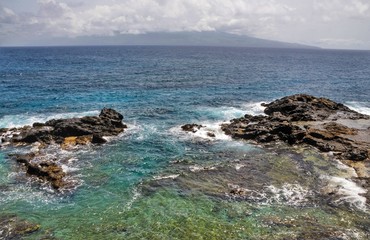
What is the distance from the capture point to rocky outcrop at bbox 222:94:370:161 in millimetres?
48234

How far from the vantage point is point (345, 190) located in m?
36.3

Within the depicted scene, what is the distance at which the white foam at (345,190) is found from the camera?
33.9 metres

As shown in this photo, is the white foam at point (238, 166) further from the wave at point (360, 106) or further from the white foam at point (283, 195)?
the wave at point (360, 106)

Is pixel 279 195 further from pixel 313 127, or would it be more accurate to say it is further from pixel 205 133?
pixel 313 127

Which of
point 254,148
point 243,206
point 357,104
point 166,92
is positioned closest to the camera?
point 243,206

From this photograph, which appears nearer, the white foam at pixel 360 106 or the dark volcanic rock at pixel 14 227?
the dark volcanic rock at pixel 14 227

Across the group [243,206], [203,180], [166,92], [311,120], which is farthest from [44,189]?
[166,92]

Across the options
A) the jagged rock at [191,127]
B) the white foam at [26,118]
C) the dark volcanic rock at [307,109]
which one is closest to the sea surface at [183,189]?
the white foam at [26,118]

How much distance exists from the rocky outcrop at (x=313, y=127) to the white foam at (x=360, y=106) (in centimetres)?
1002

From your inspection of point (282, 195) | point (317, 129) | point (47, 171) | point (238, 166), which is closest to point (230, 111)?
point (317, 129)

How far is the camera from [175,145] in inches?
2015

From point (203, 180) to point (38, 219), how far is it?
61.3ft

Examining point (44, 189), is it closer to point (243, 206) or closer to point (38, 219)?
point (38, 219)

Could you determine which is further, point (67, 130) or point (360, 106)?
point (360, 106)
